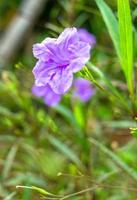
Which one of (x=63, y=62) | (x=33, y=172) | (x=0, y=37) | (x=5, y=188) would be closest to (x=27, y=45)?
(x=0, y=37)

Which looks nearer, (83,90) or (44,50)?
(44,50)

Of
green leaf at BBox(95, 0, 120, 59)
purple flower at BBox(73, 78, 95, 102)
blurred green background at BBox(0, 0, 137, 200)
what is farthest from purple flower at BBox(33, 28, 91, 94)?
purple flower at BBox(73, 78, 95, 102)

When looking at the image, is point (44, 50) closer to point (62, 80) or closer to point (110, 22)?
point (62, 80)

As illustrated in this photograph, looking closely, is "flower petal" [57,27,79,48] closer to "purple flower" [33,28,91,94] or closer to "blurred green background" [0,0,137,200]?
"purple flower" [33,28,91,94]

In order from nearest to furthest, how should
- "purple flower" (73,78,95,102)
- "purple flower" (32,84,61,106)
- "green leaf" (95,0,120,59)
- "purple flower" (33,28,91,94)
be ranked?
"purple flower" (33,28,91,94) → "green leaf" (95,0,120,59) → "purple flower" (32,84,61,106) → "purple flower" (73,78,95,102)

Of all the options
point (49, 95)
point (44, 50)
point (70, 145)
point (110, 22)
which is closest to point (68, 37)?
point (44, 50)

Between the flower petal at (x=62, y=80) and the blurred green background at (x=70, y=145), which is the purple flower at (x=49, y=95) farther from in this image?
the flower petal at (x=62, y=80)
